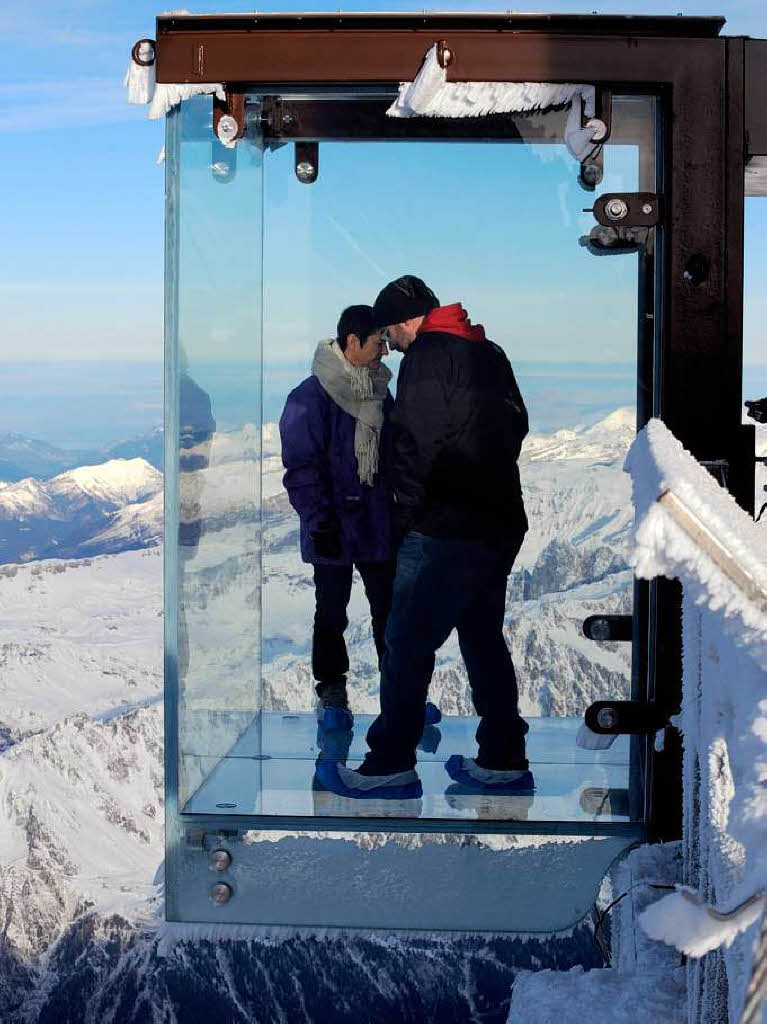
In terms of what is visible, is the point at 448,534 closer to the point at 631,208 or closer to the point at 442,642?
the point at 442,642

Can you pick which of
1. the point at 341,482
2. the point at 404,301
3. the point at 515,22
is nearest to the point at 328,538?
the point at 341,482

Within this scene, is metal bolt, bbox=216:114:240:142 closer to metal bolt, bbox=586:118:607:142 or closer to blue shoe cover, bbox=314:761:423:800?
metal bolt, bbox=586:118:607:142

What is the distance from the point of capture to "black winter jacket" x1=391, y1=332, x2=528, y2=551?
123 inches

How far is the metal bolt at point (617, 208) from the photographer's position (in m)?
2.98

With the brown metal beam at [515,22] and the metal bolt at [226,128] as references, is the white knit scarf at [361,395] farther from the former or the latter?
the brown metal beam at [515,22]

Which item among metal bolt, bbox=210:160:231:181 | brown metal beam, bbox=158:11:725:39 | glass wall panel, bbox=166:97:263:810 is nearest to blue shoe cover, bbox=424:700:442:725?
glass wall panel, bbox=166:97:263:810

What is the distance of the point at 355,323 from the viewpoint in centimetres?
336

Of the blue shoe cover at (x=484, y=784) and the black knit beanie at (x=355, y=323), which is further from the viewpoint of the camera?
the black knit beanie at (x=355, y=323)

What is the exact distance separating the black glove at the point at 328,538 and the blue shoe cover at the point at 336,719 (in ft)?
1.45

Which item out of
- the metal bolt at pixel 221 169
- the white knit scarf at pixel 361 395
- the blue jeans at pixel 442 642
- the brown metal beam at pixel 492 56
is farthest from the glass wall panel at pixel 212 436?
the blue jeans at pixel 442 642

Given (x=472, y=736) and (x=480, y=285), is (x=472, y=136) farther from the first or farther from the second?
(x=472, y=736)

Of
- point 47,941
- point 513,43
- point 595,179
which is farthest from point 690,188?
point 47,941

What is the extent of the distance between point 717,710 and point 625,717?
1681 millimetres

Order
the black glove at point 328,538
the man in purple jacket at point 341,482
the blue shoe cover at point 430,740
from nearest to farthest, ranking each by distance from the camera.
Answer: the blue shoe cover at point 430,740
the man in purple jacket at point 341,482
the black glove at point 328,538
